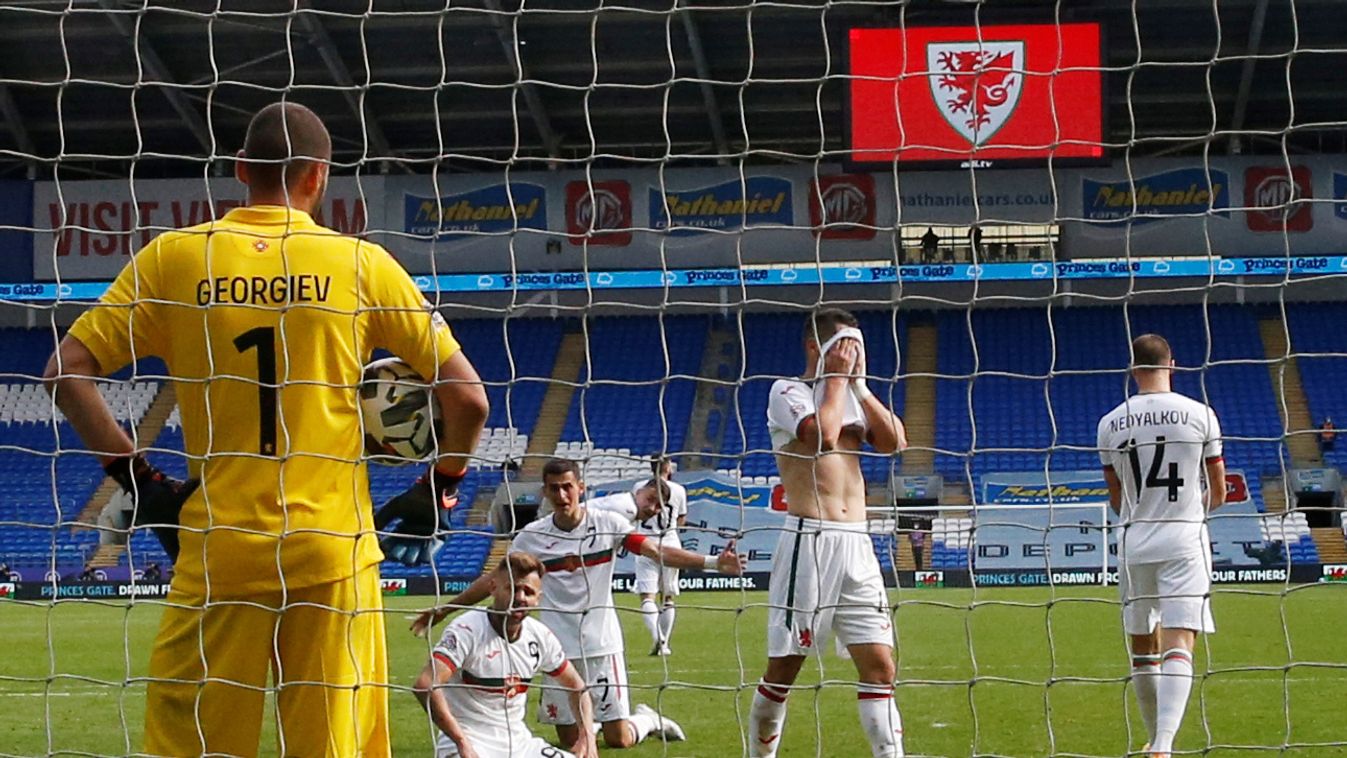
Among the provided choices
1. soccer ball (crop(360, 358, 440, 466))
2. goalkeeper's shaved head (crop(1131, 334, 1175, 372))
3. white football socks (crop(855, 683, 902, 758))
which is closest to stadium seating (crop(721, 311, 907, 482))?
goalkeeper's shaved head (crop(1131, 334, 1175, 372))

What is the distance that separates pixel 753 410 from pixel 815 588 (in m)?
22.0

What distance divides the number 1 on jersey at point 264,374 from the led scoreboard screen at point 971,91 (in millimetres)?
15492

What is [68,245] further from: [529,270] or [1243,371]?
[1243,371]

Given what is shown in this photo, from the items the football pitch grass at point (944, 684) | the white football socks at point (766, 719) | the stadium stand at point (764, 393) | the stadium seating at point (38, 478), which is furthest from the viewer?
the stadium stand at point (764, 393)

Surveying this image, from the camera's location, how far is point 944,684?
481 cm

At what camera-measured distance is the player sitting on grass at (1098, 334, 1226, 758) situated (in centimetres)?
598

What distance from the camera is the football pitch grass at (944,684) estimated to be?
6.64 m

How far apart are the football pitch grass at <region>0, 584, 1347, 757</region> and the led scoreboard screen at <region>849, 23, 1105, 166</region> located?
593 centimetres

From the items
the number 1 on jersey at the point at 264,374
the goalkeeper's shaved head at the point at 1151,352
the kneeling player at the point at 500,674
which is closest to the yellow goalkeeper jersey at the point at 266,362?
the number 1 on jersey at the point at 264,374

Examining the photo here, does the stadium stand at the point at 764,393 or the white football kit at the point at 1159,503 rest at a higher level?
the stadium stand at the point at 764,393

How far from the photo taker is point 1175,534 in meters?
6.14

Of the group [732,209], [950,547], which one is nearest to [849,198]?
[732,209]

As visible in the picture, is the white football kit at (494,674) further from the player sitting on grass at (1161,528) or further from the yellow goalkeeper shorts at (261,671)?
the yellow goalkeeper shorts at (261,671)

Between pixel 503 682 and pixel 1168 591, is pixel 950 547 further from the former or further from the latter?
pixel 503 682
